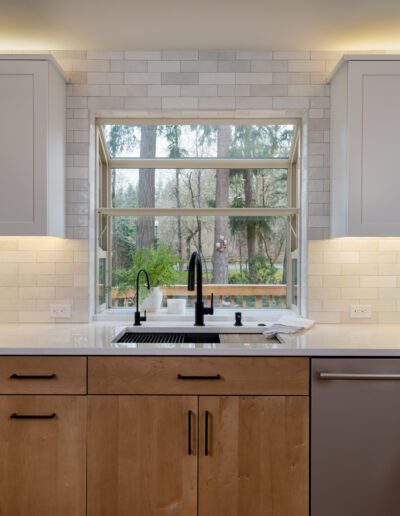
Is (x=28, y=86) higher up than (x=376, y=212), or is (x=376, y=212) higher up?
(x=28, y=86)

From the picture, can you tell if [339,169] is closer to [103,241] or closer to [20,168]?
[103,241]

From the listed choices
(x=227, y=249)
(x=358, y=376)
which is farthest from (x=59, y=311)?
(x=358, y=376)

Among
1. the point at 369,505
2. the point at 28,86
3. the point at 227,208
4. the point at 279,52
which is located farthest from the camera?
the point at 227,208

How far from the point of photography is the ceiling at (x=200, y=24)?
7.24ft

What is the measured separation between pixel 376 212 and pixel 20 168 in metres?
1.88

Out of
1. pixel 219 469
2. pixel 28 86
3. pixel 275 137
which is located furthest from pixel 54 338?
pixel 275 137

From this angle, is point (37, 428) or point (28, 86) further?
point (28, 86)

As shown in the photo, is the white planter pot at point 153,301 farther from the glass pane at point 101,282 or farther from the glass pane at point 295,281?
the glass pane at point 295,281

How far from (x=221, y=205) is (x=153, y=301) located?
76 cm

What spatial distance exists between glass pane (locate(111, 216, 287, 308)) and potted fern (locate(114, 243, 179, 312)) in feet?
0.16

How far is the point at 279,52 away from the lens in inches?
105

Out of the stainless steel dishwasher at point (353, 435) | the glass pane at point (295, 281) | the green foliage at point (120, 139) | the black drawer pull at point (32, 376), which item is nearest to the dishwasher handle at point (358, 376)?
the stainless steel dishwasher at point (353, 435)

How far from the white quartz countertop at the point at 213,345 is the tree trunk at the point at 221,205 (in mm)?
542

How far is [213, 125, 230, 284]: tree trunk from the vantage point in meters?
2.92
